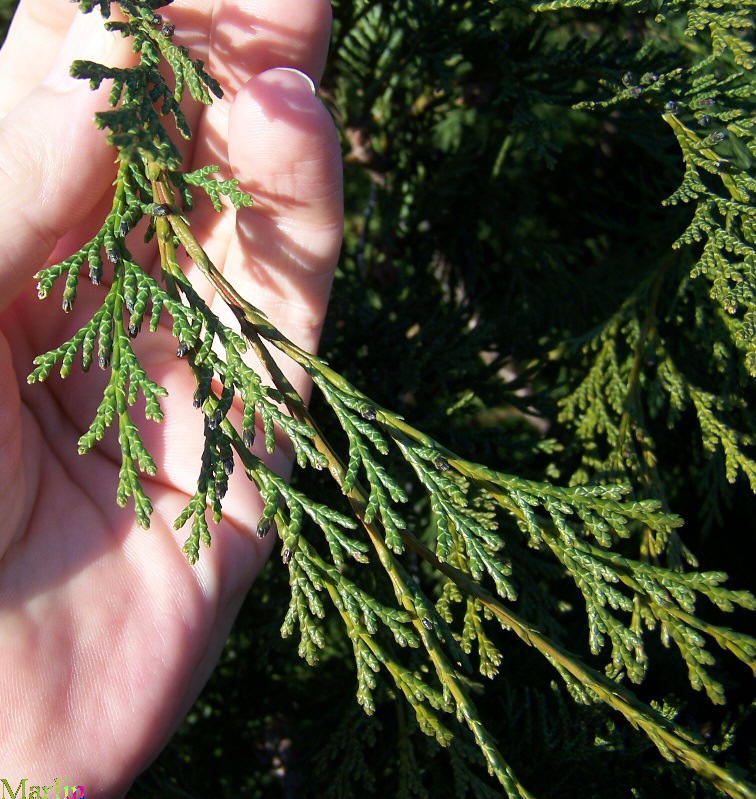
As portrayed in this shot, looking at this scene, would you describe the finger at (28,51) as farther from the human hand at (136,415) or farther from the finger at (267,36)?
the finger at (267,36)

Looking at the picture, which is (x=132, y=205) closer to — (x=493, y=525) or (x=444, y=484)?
(x=444, y=484)

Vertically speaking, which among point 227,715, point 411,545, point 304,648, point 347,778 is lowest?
point 227,715

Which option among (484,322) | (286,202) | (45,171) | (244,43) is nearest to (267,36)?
(244,43)

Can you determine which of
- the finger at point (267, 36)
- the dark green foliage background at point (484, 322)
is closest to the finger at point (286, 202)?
the finger at point (267, 36)

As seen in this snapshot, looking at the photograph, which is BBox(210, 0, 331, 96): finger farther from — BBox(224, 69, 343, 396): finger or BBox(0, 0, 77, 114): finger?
BBox(0, 0, 77, 114): finger

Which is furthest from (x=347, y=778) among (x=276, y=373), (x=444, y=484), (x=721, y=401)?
(x=721, y=401)
